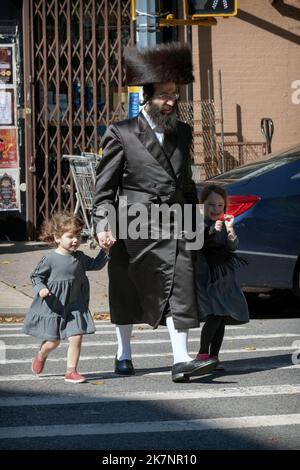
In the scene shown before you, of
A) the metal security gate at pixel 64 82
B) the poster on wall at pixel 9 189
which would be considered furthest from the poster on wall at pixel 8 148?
the metal security gate at pixel 64 82

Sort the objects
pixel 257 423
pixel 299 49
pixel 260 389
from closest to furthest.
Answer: pixel 257 423
pixel 260 389
pixel 299 49

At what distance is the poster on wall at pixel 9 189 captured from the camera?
16938 mm

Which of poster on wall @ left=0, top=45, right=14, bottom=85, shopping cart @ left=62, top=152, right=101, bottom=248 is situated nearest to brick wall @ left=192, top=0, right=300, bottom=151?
shopping cart @ left=62, top=152, right=101, bottom=248

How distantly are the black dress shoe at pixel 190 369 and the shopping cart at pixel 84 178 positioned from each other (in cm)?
866

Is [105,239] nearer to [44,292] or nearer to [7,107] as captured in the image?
[44,292]

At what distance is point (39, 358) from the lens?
26.3ft

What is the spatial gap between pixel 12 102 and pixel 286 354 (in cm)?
886

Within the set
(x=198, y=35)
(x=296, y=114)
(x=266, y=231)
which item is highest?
(x=198, y=35)

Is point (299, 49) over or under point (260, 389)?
over

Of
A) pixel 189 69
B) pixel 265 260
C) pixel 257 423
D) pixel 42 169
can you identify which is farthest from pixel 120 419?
pixel 42 169

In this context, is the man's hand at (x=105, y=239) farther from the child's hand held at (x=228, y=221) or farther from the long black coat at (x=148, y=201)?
the child's hand held at (x=228, y=221)

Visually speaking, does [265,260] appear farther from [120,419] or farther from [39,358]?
[120,419]

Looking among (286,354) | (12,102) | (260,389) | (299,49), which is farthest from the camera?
(299,49)

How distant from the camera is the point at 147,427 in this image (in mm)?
6340
